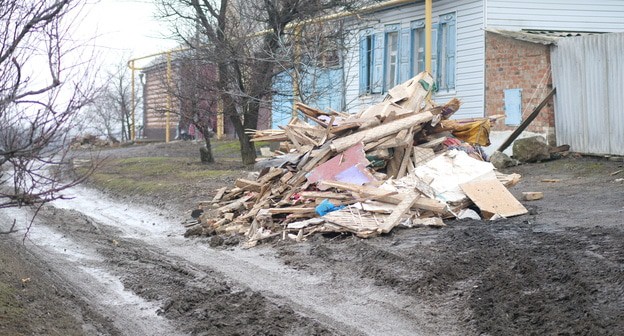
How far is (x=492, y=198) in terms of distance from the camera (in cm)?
1291

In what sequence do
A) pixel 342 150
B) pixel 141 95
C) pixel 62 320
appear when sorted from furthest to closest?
1. pixel 141 95
2. pixel 342 150
3. pixel 62 320

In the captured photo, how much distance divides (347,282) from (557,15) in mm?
14457

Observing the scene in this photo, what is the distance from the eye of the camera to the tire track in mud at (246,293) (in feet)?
26.7

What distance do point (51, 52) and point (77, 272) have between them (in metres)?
5.24

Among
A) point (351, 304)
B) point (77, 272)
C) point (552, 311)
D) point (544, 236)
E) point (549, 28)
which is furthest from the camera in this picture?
point (549, 28)

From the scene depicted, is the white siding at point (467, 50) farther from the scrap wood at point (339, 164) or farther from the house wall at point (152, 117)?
the house wall at point (152, 117)

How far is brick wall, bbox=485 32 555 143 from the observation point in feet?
64.6

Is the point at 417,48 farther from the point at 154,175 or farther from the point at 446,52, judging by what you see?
the point at 154,175

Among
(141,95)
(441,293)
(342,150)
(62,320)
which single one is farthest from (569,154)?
(141,95)

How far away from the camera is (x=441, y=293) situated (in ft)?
29.1

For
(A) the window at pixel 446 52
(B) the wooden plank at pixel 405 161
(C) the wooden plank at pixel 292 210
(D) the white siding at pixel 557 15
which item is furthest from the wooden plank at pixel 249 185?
(D) the white siding at pixel 557 15

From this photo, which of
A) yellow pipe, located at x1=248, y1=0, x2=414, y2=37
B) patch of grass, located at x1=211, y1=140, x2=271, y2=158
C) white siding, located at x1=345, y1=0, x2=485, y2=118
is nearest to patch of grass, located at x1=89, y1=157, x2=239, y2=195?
patch of grass, located at x1=211, y1=140, x2=271, y2=158

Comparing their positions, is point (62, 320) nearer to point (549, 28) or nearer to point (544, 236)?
point (544, 236)

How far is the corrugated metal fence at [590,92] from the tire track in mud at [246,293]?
9.40 meters
